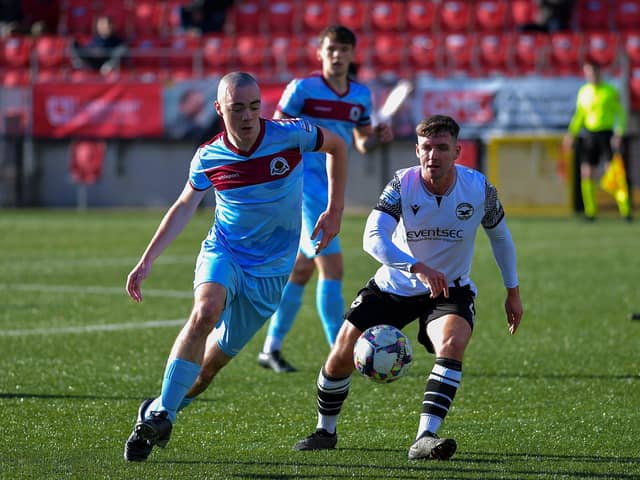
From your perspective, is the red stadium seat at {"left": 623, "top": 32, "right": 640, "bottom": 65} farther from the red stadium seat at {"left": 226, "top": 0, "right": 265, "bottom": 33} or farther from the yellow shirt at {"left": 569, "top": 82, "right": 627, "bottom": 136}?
the red stadium seat at {"left": 226, "top": 0, "right": 265, "bottom": 33}

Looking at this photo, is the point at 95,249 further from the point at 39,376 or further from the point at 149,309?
the point at 39,376

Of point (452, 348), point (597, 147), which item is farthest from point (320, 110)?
point (597, 147)

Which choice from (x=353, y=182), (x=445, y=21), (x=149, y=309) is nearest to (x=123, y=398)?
(x=149, y=309)

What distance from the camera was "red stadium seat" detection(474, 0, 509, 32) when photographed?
86.6ft

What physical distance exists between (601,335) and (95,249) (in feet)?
29.0

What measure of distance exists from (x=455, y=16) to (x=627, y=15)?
3541mm

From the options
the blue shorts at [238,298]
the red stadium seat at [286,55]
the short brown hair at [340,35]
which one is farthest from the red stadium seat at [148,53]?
the blue shorts at [238,298]

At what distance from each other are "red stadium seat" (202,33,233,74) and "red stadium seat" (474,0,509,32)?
5.12 m

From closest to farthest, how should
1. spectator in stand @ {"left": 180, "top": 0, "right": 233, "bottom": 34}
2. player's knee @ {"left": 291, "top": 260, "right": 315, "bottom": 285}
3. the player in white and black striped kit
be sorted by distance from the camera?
the player in white and black striped kit, player's knee @ {"left": 291, "top": 260, "right": 315, "bottom": 285}, spectator in stand @ {"left": 180, "top": 0, "right": 233, "bottom": 34}

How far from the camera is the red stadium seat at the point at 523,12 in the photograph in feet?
86.6

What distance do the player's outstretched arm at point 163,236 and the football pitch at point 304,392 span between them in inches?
31.6

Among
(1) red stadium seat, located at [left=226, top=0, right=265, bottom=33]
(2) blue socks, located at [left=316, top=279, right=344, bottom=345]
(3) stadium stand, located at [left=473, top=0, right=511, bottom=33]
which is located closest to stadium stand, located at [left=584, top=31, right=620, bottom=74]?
(3) stadium stand, located at [left=473, top=0, right=511, bottom=33]

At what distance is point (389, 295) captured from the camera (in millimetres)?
6348

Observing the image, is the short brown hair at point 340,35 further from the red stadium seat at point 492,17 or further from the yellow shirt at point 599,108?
the red stadium seat at point 492,17
